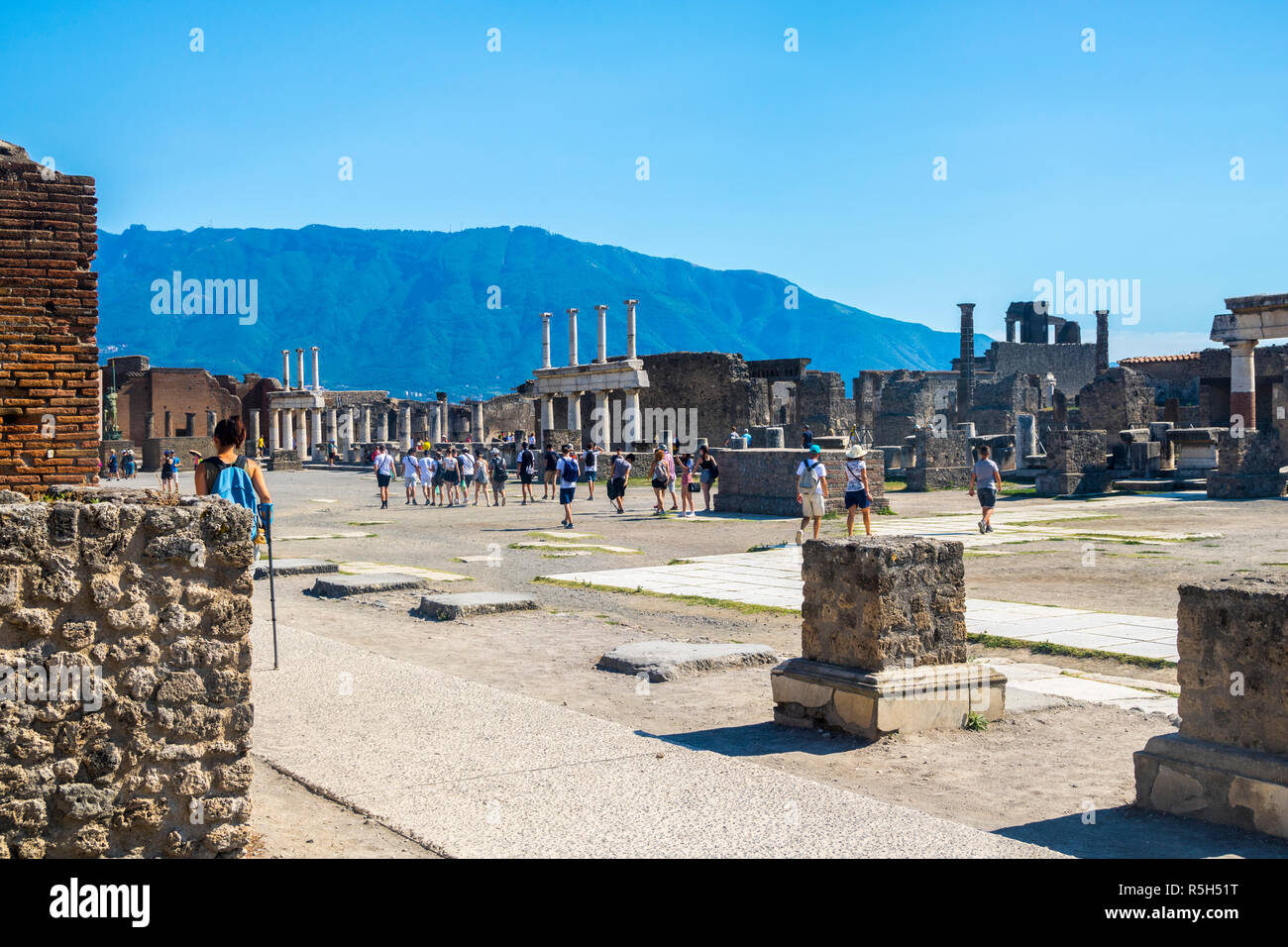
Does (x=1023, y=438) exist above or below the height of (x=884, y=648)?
above

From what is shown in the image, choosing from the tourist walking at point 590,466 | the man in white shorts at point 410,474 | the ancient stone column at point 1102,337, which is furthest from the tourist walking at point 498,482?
the ancient stone column at point 1102,337

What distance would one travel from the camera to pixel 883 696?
19.7 ft

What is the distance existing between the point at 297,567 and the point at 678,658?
6.82m

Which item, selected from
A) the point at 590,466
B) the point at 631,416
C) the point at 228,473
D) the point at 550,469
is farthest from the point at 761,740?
the point at 631,416

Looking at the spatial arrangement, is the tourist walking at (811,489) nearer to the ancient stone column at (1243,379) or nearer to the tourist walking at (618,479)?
the tourist walking at (618,479)

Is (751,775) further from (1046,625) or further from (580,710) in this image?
(1046,625)

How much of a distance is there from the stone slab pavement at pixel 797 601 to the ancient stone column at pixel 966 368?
52.3 metres

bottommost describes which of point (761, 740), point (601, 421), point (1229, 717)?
point (761, 740)

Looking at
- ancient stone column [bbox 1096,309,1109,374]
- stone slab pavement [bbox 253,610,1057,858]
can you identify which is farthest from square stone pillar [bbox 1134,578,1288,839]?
ancient stone column [bbox 1096,309,1109,374]

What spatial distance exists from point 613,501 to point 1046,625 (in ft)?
51.9

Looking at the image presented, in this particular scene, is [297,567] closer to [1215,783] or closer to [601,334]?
[1215,783]

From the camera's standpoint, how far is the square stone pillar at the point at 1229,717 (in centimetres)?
444

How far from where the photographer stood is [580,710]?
6863 millimetres

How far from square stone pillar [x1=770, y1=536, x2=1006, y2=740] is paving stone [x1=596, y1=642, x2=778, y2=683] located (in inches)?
55.9
